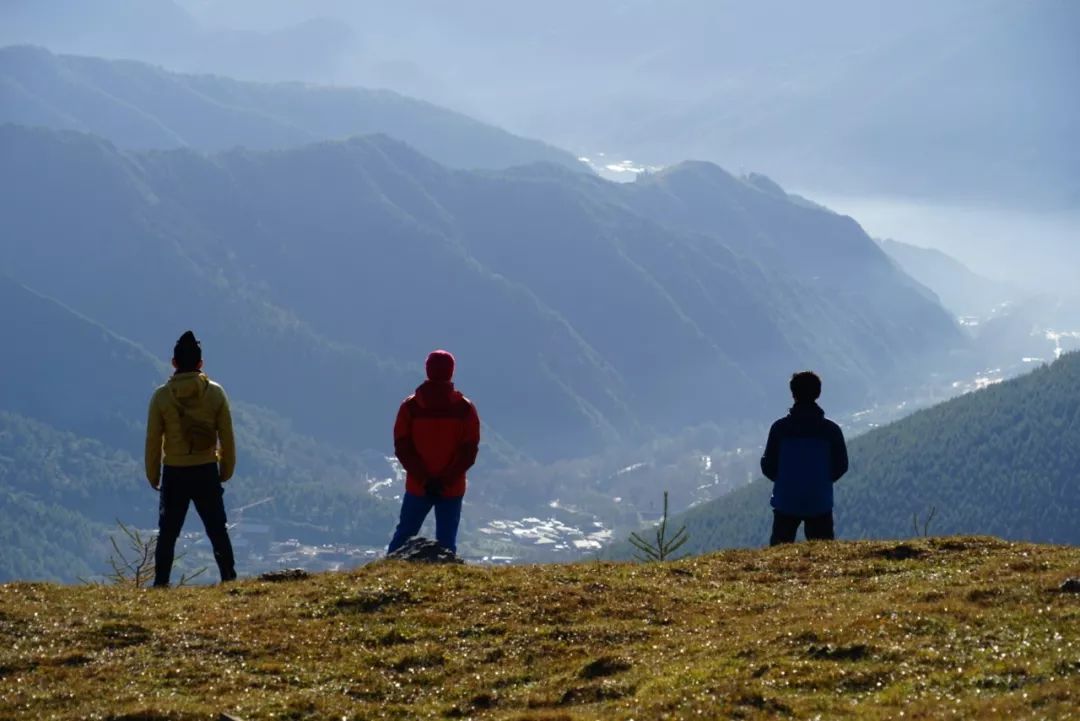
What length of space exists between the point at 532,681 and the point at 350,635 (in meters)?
3.52

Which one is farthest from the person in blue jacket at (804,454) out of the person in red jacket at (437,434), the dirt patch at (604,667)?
the dirt patch at (604,667)

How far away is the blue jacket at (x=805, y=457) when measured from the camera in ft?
78.8

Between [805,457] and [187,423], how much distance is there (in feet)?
39.6

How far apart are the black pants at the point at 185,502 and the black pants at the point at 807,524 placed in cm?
1114

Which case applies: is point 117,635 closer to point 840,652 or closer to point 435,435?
point 435,435

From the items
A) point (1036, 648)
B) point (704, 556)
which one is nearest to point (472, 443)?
point (704, 556)

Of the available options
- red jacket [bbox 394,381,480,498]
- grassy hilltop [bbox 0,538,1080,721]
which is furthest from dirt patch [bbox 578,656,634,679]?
red jacket [bbox 394,381,480,498]

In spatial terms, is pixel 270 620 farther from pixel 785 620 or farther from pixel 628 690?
pixel 785 620

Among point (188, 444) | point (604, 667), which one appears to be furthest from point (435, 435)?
point (604, 667)

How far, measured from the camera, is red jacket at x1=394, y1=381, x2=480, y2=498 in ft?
76.9

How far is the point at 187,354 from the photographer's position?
21812 mm

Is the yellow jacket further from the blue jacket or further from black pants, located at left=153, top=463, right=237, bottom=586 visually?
the blue jacket

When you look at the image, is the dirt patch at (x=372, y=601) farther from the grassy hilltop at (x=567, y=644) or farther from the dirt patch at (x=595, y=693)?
the dirt patch at (x=595, y=693)

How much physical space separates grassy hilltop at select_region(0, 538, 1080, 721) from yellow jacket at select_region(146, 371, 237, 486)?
247 cm
